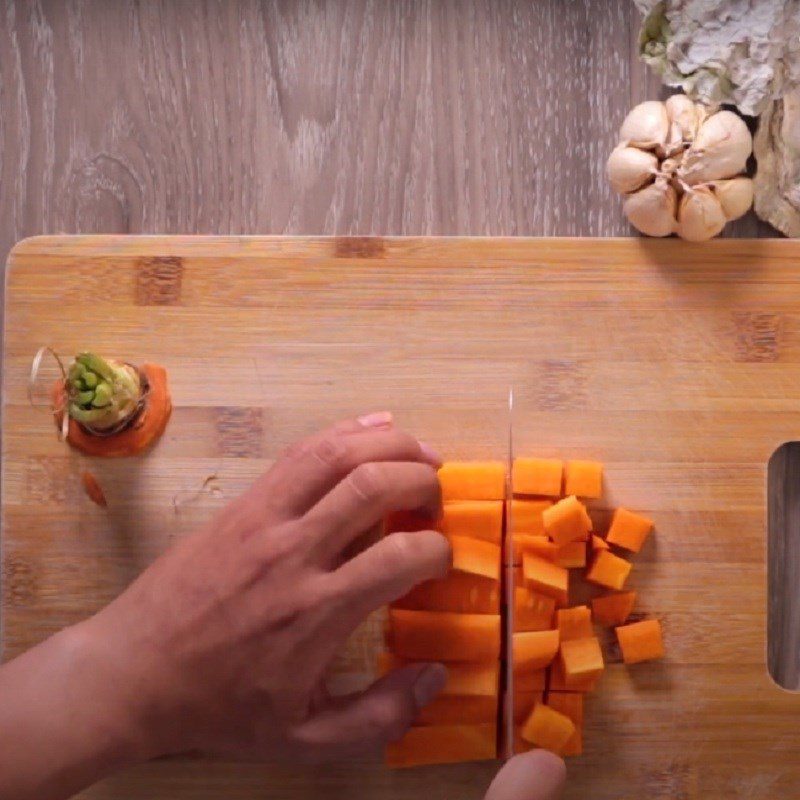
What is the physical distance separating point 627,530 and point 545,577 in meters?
0.13

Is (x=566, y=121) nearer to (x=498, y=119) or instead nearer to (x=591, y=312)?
(x=498, y=119)

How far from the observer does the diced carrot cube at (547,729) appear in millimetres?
1244

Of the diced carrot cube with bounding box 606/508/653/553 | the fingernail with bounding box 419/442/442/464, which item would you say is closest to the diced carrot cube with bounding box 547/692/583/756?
the diced carrot cube with bounding box 606/508/653/553

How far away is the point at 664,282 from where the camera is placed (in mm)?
1296

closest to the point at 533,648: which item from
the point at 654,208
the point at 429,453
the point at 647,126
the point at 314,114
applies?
the point at 429,453

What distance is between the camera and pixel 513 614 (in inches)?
48.9

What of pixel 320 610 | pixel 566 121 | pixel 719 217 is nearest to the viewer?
pixel 320 610

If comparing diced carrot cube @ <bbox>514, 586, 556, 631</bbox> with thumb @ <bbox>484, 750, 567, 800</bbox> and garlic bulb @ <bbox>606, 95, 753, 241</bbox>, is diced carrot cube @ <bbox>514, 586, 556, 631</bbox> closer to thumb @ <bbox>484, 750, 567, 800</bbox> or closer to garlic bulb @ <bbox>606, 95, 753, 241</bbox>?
thumb @ <bbox>484, 750, 567, 800</bbox>

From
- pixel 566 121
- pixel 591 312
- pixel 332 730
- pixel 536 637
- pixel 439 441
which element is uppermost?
pixel 566 121

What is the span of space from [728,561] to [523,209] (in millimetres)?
570

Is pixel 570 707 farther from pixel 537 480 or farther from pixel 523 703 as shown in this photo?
pixel 537 480

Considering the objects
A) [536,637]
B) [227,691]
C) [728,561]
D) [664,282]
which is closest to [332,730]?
[227,691]

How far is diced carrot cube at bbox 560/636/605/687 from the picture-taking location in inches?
48.8

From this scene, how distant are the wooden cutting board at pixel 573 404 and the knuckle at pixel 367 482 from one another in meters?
0.15
